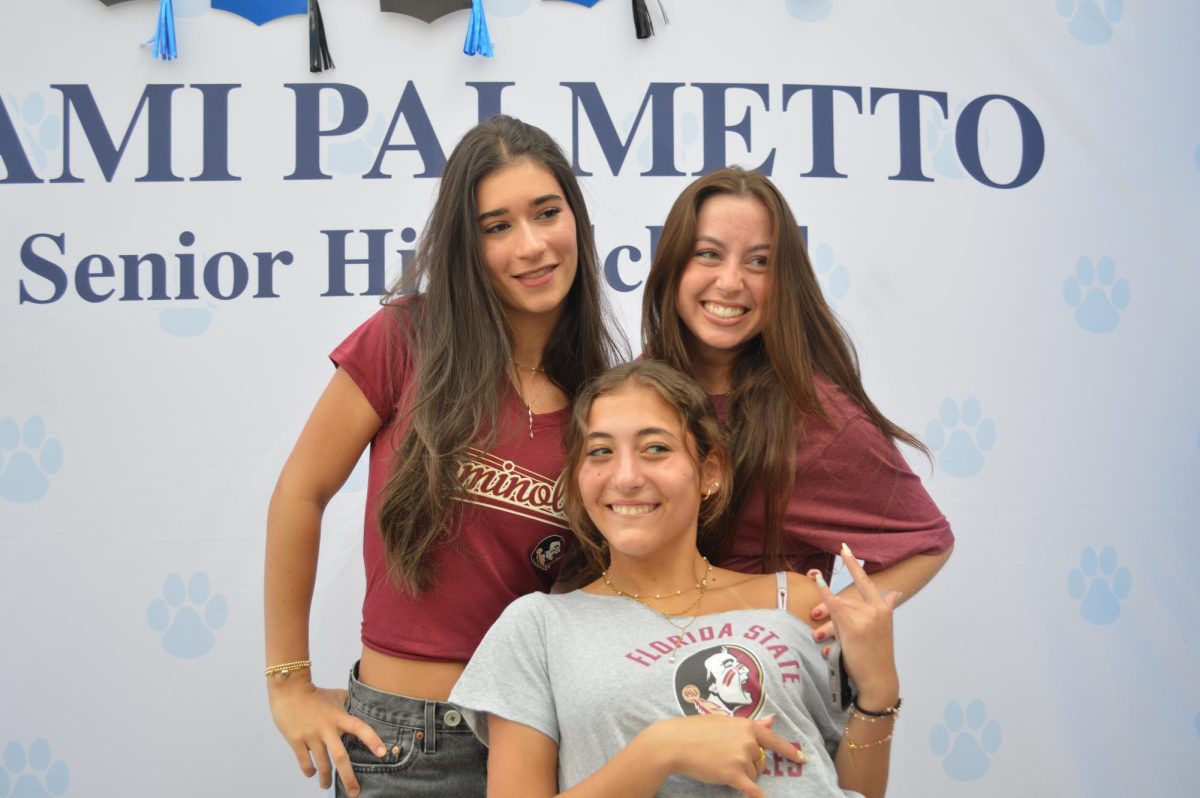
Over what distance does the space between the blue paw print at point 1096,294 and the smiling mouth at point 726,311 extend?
136 cm

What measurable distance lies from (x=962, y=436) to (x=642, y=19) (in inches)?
50.5

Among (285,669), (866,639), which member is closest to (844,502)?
(866,639)

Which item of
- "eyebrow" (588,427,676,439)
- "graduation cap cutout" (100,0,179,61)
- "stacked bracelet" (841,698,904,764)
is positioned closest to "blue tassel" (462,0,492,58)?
"graduation cap cutout" (100,0,179,61)

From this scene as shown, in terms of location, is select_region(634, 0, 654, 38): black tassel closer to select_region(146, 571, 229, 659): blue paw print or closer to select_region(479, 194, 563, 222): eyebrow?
select_region(479, 194, 563, 222): eyebrow

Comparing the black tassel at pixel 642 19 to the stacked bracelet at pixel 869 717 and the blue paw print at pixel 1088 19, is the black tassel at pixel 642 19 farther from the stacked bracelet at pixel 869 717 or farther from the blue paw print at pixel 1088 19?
the stacked bracelet at pixel 869 717

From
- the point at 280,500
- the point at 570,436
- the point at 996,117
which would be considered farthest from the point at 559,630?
the point at 996,117

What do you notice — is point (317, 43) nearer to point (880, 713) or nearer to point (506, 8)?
point (506, 8)

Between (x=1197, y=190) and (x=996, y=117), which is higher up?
(x=996, y=117)

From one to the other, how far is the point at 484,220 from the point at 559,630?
669 mm

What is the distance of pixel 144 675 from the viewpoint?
2.70 meters

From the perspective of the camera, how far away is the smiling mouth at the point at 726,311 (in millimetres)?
1844

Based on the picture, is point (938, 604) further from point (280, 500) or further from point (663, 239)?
point (280, 500)

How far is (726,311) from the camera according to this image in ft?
6.05

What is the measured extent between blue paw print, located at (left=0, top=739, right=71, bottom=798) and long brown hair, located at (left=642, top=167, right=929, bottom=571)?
1803 mm
